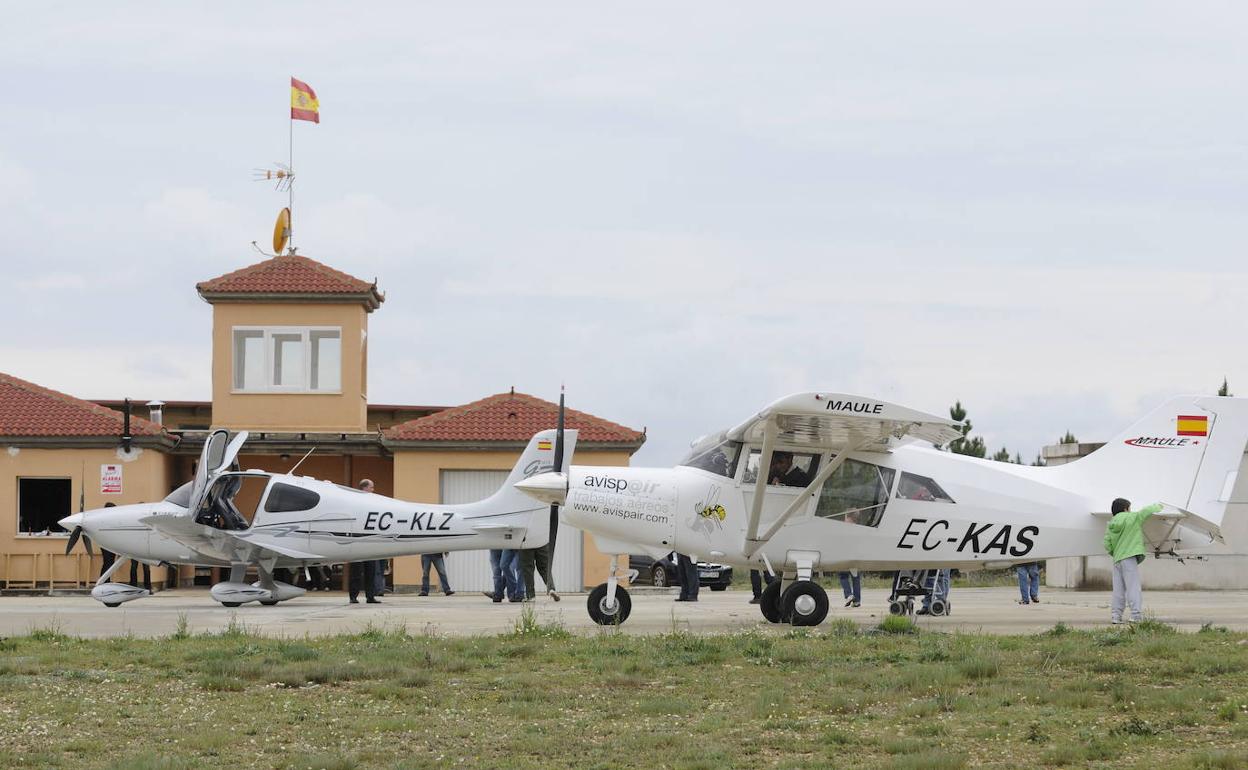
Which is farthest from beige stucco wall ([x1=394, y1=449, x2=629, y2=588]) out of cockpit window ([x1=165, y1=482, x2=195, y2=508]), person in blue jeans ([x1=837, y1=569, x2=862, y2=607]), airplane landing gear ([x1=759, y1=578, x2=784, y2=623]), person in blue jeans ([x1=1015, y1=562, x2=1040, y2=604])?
airplane landing gear ([x1=759, y1=578, x2=784, y2=623])

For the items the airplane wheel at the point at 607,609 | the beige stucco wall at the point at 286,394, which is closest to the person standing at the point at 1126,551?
the airplane wheel at the point at 607,609

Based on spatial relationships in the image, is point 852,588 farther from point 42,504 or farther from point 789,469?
point 42,504

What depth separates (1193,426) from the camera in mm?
16672

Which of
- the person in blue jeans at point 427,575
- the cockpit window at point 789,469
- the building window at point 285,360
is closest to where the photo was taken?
the cockpit window at point 789,469

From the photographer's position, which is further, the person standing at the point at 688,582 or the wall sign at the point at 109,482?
the wall sign at the point at 109,482

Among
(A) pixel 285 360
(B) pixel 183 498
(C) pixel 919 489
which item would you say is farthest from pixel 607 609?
(A) pixel 285 360

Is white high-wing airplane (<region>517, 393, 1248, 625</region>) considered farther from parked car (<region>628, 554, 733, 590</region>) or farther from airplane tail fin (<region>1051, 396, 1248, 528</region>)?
parked car (<region>628, 554, 733, 590</region>)

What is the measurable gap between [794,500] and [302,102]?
22.4m

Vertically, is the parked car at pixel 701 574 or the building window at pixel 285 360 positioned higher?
the building window at pixel 285 360

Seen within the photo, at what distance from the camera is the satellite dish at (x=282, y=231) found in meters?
33.1

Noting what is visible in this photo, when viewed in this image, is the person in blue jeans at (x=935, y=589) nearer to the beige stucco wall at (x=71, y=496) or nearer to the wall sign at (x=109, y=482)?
the beige stucco wall at (x=71, y=496)

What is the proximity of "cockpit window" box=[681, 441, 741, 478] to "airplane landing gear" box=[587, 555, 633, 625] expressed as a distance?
5.02ft

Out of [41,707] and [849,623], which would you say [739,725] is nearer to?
[41,707]

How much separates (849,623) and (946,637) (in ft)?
4.95
